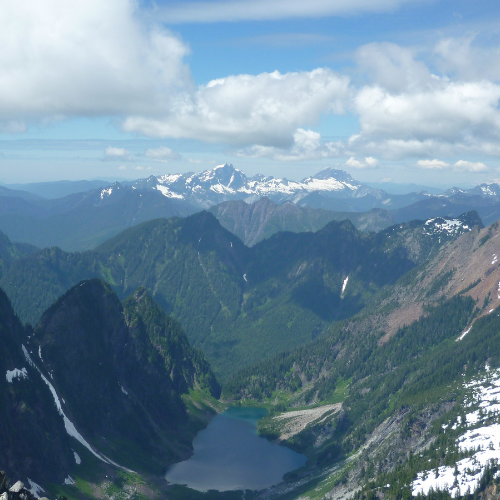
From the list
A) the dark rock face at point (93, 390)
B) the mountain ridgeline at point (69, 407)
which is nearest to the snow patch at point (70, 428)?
the mountain ridgeline at point (69, 407)

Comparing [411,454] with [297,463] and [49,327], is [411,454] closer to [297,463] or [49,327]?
[297,463]

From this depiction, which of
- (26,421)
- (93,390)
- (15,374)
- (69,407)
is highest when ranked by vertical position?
A: (15,374)

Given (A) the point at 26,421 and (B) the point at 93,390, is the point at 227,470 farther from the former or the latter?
(A) the point at 26,421

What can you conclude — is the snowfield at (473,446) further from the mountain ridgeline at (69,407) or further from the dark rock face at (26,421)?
the dark rock face at (26,421)

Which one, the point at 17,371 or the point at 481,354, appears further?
the point at 481,354

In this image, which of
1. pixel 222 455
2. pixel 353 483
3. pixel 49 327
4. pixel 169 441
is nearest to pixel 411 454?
pixel 353 483

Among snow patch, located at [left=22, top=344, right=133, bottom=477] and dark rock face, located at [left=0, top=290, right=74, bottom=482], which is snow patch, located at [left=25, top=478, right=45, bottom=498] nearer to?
dark rock face, located at [left=0, top=290, right=74, bottom=482]

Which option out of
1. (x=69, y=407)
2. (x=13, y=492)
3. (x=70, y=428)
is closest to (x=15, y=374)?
(x=70, y=428)

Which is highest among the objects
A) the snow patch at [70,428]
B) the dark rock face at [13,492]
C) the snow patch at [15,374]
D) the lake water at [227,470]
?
the dark rock face at [13,492]
